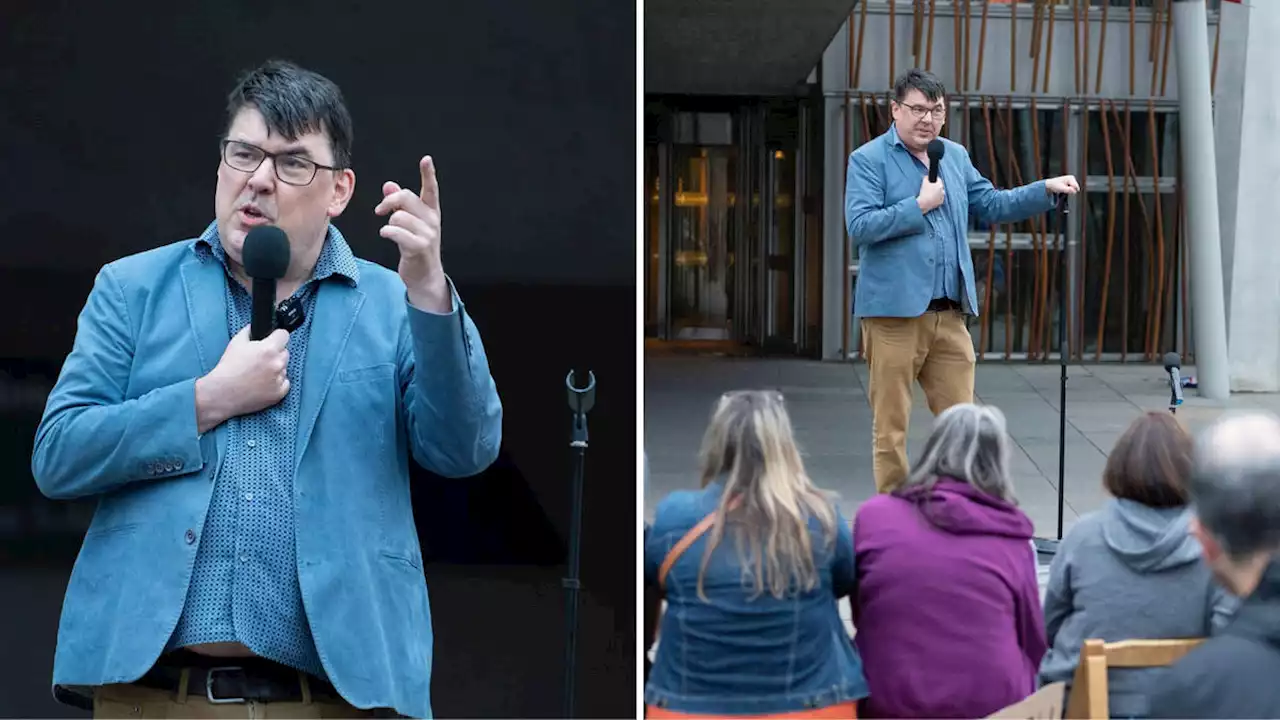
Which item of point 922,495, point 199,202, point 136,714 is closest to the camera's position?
point 136,714

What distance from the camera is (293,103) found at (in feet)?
8.55

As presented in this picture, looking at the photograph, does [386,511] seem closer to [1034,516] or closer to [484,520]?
[484,520]

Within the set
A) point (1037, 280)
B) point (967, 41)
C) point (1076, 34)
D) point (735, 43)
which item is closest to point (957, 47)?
point (967, 41)

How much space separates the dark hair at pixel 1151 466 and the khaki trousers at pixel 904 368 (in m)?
1.99

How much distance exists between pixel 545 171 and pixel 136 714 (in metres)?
1.75

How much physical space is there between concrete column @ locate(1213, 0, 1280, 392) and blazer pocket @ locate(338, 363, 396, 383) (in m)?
10.5

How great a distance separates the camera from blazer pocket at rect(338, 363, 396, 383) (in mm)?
2582

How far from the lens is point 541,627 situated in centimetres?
379

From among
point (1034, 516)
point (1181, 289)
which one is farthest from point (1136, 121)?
point (1034, 516)

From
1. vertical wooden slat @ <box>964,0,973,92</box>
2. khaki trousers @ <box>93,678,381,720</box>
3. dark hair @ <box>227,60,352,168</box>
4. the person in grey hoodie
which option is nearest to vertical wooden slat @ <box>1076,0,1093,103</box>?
vertical wooden slat @ <box>964,0,973,92</box>

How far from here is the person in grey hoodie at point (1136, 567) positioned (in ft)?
10.5

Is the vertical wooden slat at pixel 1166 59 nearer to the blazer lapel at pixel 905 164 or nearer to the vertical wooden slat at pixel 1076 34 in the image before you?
the vertical wooden slat at pixel 1076 34

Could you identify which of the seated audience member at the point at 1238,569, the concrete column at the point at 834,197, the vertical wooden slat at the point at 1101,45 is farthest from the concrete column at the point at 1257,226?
the seated audience member at the point at 1238,569

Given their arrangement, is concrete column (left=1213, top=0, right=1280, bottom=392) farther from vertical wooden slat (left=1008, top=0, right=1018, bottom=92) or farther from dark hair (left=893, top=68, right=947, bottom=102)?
dark hair (left=893, top=68, right=947, bottom=102)
